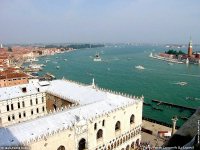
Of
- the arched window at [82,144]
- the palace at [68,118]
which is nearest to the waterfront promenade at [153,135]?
the palace at [68,118]

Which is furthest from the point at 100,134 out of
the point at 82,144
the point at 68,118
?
the point at 68,118

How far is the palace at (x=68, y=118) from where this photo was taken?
82.3ft

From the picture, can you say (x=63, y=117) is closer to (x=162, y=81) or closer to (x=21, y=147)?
(x=21, y=147)

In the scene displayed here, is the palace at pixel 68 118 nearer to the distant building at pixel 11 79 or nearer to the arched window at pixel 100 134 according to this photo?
the arched window at pixel 100 134

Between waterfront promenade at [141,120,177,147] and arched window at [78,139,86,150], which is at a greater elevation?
arched window at [78,139,86,150]

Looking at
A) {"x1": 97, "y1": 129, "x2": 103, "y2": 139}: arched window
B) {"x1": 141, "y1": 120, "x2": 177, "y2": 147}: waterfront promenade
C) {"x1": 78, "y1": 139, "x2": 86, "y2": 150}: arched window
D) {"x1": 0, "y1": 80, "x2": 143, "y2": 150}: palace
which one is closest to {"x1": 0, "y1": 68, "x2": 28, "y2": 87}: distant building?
{"x1": 0, "y1": 80, "x2": 143, "y2": 150}: palace

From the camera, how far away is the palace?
25.1 meters

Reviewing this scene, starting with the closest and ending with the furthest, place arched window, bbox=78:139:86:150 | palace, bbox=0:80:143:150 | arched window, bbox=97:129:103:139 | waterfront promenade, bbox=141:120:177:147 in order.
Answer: palace, bbox=0:80:143:150
arched window, bbox=78:139:86:150
arched window, bbox=97:129:103:139
waterfront promenade, bbox=141:120:177:147

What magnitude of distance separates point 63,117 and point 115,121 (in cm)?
781

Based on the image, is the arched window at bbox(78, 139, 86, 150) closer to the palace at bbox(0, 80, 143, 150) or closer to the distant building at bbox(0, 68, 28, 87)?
the palace at bbox(0, 80, 143, 150)

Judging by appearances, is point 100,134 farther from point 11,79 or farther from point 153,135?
point 11,79

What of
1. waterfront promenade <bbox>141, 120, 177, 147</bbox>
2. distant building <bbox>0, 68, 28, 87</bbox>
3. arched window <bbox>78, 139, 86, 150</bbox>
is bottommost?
waterfront promenade <bbox>141, 120, 177, 147</bbox>

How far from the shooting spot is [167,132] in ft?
132

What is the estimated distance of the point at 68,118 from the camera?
28.8 metres
